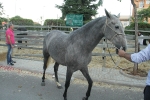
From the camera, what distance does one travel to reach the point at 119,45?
2775mm

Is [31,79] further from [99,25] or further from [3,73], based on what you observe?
[99,25]

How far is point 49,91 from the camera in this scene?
182 inches

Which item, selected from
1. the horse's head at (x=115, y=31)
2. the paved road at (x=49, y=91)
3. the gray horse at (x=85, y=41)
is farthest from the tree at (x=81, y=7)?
the horse's head at (x=115, y=31)

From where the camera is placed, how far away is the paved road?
425 centimetres

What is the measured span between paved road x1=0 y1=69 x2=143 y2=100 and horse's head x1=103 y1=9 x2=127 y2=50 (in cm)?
201

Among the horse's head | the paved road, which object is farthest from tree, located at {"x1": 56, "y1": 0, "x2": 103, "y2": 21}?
the horse's head

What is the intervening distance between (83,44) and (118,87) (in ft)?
7.77

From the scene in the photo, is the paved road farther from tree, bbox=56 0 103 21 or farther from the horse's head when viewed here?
tree, bbox=56 0 103 21

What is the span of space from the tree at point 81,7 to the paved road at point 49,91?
17.4 metres

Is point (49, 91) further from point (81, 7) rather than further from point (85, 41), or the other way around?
point (81, 7)

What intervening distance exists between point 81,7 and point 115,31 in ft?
64.6

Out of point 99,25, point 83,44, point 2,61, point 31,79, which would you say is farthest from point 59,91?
point 2,61

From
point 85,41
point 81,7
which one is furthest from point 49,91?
point 81,7

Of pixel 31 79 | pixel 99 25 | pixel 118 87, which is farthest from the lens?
pixel 31 79
